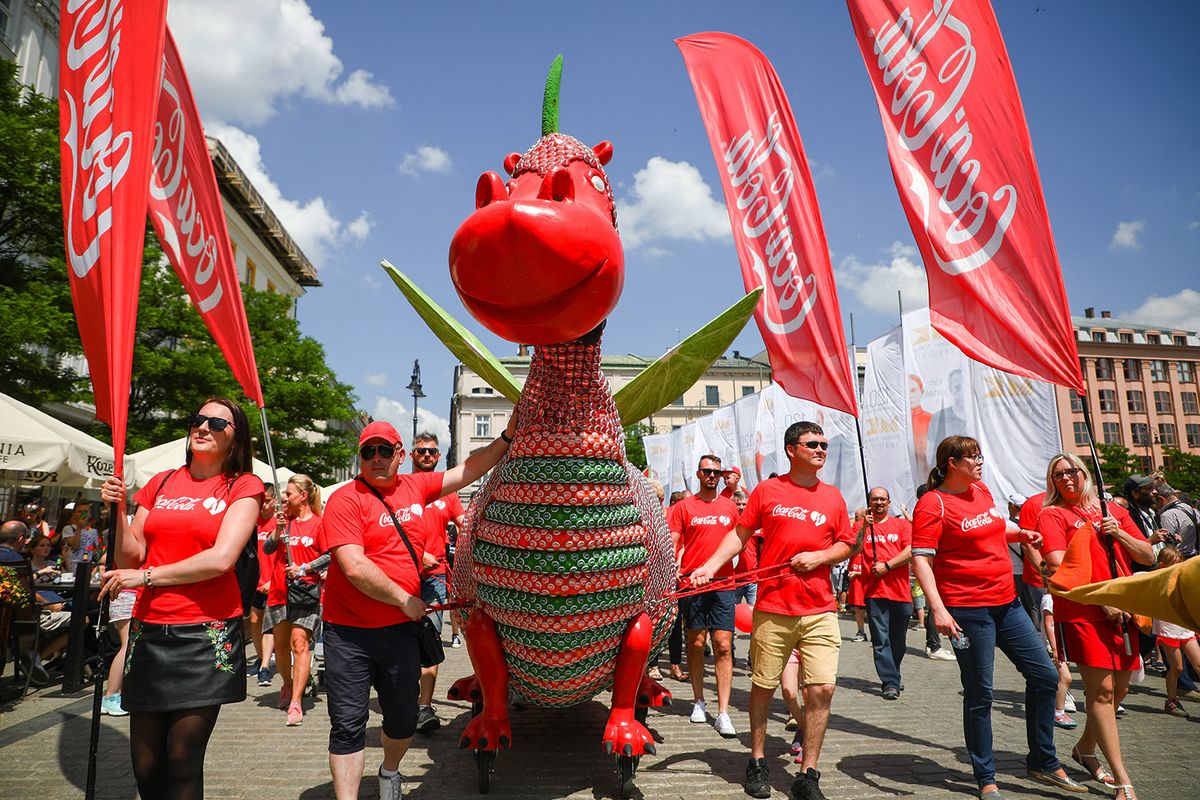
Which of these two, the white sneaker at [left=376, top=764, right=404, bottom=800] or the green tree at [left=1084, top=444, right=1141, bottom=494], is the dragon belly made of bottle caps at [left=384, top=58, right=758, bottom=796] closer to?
the white sneaker at [left=376, top=764, right=404, bottom=800]

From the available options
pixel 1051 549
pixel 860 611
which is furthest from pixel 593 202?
pixel 860 611

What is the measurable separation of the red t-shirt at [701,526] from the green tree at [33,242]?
1125cm

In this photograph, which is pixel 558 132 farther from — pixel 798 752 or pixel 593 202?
pixel 798 752

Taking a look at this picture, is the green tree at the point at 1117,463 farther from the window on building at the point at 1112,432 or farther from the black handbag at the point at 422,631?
the black handbag at the point at 422,631

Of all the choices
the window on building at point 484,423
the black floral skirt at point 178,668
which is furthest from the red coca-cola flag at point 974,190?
the window on building at point 484,423

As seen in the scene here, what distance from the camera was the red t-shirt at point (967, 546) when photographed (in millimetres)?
3977

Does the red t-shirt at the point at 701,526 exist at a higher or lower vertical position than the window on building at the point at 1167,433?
lower

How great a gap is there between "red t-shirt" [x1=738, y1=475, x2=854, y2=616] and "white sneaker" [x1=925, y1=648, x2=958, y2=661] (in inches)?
231

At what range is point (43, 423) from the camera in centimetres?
734

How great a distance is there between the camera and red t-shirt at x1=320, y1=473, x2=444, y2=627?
3.20 metres

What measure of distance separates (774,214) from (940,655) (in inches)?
255

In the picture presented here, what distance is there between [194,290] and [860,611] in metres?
10.2

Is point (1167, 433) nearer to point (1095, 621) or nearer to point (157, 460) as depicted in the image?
point (1095, 621)

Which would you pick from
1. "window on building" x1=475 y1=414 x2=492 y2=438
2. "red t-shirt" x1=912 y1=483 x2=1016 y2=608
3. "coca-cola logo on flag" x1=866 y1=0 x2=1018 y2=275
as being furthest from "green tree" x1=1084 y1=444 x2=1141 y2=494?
"coca-cola logo on flag" x1=866 y1=0 x2=1018 y2=275
